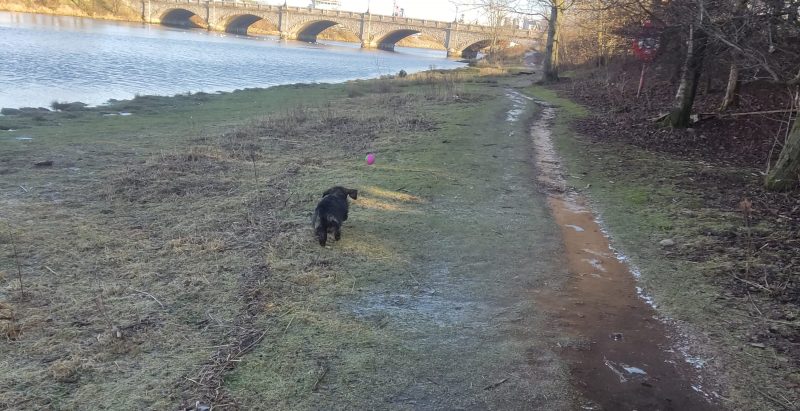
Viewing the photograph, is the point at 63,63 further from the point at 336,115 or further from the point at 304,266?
the point at 304,266

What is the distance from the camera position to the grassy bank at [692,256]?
389cm

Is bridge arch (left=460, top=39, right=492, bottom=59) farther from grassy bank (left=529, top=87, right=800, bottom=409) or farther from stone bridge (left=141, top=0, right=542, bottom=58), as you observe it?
grassy bank (left=529, top=87, right=800, bottom=409)

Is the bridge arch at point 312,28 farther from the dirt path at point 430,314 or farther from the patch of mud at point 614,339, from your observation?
the patch of mud at point 614,339

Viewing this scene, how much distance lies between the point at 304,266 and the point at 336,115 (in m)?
12.1

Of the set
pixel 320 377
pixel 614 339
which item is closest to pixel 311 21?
pixel 614 339

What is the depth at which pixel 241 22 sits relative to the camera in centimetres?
9225

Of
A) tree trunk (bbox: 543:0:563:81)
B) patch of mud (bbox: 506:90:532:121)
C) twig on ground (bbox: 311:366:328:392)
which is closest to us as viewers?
twig on ground (bbox: 311:366:328:392)

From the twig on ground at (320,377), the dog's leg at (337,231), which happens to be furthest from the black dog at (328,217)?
the twig on ground at (320,377)

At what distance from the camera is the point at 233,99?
23.6m

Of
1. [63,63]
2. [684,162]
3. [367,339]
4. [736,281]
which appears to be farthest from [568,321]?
[63,63]

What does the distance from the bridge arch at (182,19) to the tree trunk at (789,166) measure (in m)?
91.2

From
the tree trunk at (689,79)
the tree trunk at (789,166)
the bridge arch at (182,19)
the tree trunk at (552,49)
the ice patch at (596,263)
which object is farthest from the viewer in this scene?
the bridge arch at (182,19)

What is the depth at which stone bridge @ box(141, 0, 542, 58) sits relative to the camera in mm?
79500

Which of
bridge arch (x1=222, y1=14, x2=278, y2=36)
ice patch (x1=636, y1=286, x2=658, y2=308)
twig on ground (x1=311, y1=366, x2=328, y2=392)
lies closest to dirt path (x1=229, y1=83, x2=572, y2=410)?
twig on ground (x1=311, y1=366, x2=328, y2=392)
